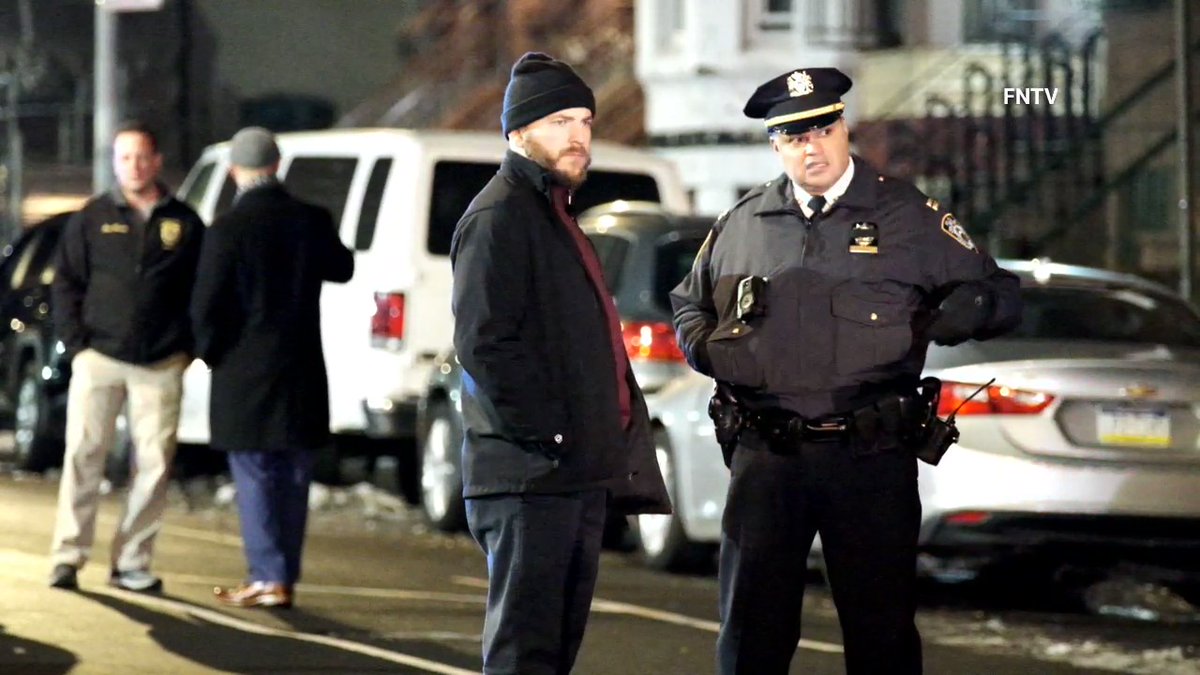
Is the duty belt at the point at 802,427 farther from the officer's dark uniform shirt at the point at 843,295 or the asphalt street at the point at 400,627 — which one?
the asphalt street at the point at 400,627

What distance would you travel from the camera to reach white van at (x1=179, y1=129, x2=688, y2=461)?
13.3m

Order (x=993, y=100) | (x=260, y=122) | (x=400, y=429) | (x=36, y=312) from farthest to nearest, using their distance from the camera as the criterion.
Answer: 1. (x=260, y=122)
2. (x=993, y=100)
3. (x=36, y=312)
4. (x=400, y=429)

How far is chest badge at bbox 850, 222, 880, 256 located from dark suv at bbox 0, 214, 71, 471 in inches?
431

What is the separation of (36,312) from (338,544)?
16.5 feet

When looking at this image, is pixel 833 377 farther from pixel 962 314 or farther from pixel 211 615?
pixel 211 615

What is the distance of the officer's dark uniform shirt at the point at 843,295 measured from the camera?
20.0 feet

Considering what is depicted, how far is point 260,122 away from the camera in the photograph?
1442 inches

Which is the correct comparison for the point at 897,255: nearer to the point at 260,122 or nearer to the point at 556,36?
the point at 556,36

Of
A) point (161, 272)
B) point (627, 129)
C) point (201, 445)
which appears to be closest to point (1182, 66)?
point (161, 272)

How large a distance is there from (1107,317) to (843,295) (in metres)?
4.57

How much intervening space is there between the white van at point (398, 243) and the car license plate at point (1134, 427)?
463 centimetres

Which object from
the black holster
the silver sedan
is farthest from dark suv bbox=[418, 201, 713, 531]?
the black holster

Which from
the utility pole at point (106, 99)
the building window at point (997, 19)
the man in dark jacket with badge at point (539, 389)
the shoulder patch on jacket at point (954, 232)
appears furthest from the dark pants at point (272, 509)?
the building window at point (997, 19)

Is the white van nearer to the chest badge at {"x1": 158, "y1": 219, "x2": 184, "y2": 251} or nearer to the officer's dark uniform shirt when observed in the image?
the chest badge at {"x1": 158, "y1": 219, "x2": 184, "y2": 251}
